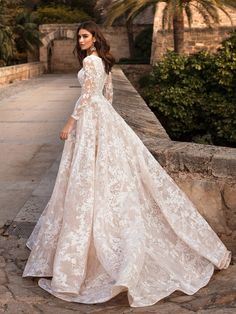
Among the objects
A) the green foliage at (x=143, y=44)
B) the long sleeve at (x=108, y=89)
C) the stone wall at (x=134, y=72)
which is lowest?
the stone wall at (x=134, y=72)

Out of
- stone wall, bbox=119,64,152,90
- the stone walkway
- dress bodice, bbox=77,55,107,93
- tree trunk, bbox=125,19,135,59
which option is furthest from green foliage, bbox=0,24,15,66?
dress bodice, bbox=77,55,107,93

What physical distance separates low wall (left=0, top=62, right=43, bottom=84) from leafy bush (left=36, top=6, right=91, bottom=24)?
651 cm

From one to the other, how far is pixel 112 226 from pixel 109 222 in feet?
0.09

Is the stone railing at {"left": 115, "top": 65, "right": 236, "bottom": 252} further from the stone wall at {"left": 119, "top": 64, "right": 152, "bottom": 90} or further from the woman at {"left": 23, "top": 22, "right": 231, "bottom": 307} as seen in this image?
the stone wall at {"left": 119, "top": 64, "right": 152, "bottom": 90}

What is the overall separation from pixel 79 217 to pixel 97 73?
87 cm

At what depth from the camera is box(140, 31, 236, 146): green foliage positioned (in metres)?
15.1

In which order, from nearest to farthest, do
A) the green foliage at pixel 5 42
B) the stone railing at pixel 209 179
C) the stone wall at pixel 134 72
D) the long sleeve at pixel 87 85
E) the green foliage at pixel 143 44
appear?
the long sleeve at pixel 87 85, the stone railing at pixel 209 179, the stone wall at pixel 134 72, the green foliage at pixel 5 42, the green foliage at pixel 143 44

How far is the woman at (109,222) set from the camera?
8.99 ft

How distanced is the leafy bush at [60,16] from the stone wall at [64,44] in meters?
1.68

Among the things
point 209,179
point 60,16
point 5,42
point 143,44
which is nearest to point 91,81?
point 209,179

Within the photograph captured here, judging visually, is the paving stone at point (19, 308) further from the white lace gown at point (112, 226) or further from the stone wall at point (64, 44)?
the stone wall at point (64, 44)

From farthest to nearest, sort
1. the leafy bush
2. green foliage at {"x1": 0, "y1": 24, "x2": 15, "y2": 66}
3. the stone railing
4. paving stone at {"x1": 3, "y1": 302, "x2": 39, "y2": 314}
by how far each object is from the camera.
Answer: the leafy bush → green foliage at {"x1": 0, "y1": 24, "x2": 15, "y2": 66} → the stone railing → paving stone at {"x1": 3, "y1": 302, "x2": 39, "y2": 314}

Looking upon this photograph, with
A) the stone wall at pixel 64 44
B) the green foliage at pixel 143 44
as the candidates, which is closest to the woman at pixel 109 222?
the green foliage at pixel 143 44

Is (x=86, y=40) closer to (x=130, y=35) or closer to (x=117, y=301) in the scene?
(x=117, y=301)
